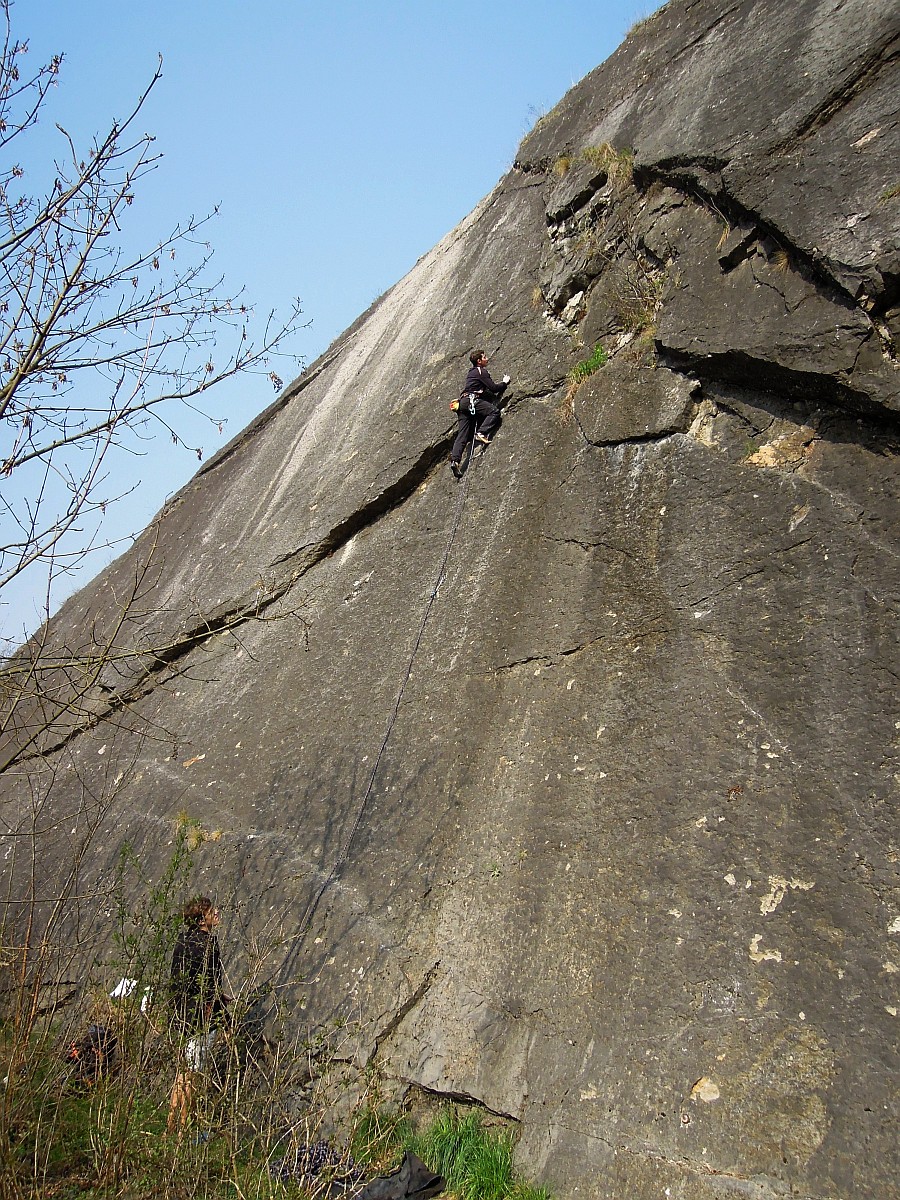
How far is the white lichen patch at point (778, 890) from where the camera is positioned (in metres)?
3.40

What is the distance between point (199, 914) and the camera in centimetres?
455

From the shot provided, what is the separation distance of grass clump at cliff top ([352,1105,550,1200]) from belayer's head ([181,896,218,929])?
4.28 ft

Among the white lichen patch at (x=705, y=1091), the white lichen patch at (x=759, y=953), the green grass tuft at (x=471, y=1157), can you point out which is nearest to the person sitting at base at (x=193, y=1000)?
the green grass tuft at (x=471, y=1157)

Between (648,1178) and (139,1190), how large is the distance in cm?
175

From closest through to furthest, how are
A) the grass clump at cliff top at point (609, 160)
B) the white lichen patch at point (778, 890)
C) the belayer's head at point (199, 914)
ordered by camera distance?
the white lichen patch at point (778, 890) < the belayer's head at point (199, 914) < the grass clump at cliff top at point (609, 160)

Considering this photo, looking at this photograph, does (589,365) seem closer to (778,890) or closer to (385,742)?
(385,742)

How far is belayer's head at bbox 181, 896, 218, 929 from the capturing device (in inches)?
177

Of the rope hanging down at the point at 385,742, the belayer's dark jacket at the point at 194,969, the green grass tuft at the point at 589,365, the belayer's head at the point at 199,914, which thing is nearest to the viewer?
the belayer's dark jacket at the point at 194,969

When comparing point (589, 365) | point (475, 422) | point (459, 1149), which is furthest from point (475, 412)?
point (459, 1149)

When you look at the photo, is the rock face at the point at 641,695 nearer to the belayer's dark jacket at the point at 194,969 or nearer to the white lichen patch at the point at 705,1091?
the white lichen patch at the point at 705,1091

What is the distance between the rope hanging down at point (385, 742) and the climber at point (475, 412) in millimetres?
164

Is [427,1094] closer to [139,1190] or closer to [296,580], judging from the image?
[139,1190]

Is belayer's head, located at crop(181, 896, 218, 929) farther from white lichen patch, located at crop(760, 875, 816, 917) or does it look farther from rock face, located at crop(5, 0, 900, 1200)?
white lichen patch, located at crop(760, 875, 816, 917)

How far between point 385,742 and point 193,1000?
1.72m
